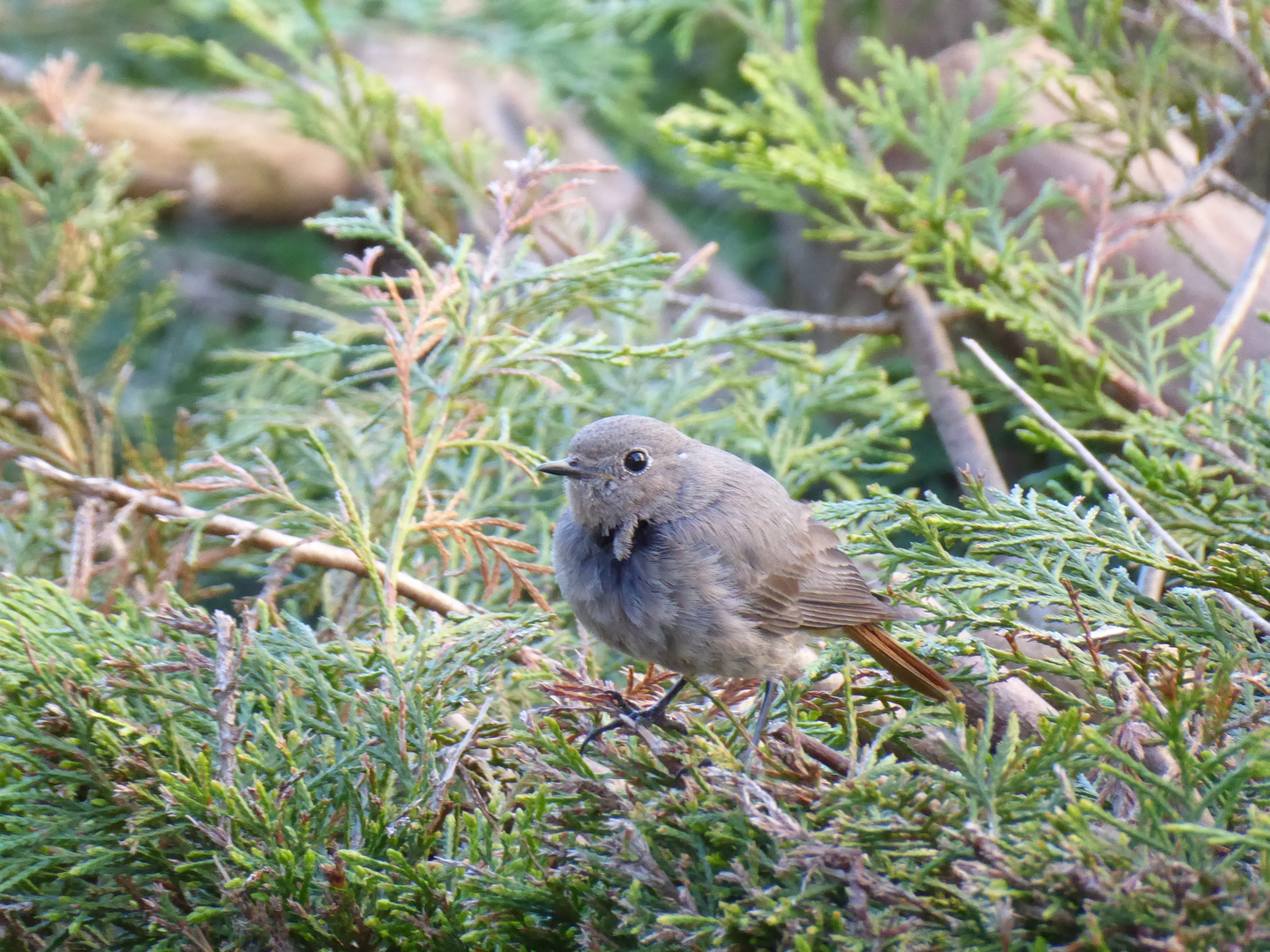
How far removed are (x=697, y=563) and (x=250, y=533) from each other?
1035mm

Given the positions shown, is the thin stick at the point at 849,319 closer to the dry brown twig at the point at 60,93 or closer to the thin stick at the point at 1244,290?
the thin stick at the point at 1244,290

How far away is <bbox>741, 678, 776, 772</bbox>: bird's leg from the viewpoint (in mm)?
1752

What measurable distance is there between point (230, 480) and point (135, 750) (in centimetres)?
63

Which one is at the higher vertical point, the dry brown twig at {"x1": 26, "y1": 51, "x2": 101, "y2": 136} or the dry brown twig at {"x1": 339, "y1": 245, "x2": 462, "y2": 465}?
the dry brown twig at {"x1": 26, "y1": 51, "x2": 101, "y2": 136}

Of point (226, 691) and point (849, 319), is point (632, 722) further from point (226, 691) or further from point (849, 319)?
point (849, 319)

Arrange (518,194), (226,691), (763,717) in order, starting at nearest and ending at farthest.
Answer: (226,691) → (763,717) → (518,194)

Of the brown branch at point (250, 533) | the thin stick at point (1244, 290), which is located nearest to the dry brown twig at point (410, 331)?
the brown branch at point (250, 533)

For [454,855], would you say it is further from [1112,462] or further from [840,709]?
[1112,462]

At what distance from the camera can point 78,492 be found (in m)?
2.57

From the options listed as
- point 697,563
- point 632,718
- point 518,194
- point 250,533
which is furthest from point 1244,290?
point 250,533

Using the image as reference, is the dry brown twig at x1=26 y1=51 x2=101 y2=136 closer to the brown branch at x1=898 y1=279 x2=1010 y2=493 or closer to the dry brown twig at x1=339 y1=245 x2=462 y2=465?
the dry brown twig at x1=339 y1=245 x2=462 y2=465

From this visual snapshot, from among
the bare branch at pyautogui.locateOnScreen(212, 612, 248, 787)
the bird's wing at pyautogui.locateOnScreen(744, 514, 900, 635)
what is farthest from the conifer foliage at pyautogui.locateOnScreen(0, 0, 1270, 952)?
the bird's wing at pyautogui.locateOnScreen(744, 514, 900, 635)

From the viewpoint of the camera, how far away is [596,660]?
9.17ft

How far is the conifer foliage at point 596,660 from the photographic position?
1.43 meters
